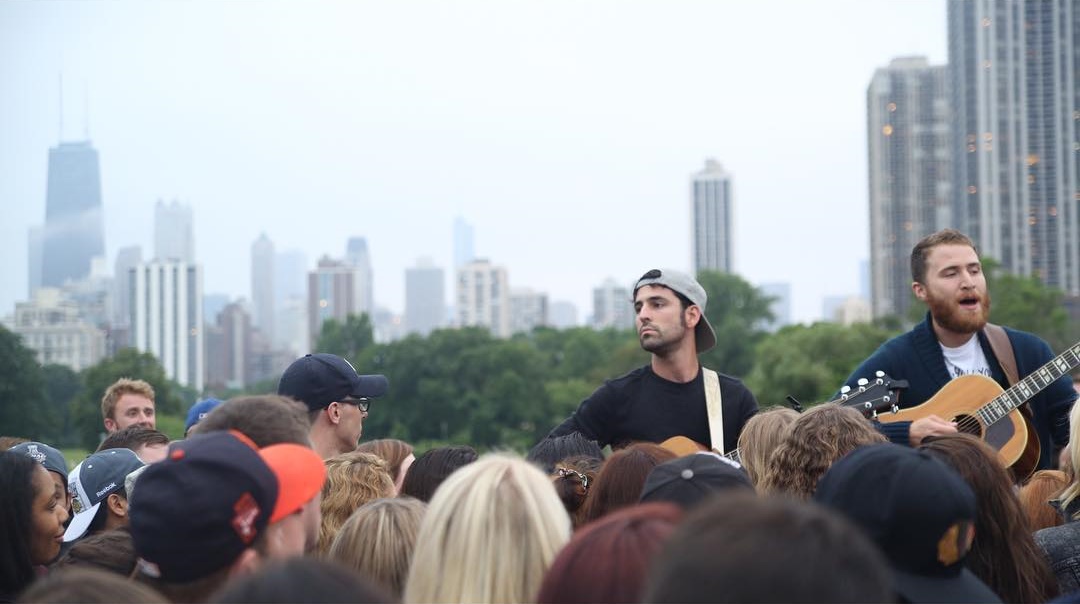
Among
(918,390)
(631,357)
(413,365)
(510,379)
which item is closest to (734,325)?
(631,357)

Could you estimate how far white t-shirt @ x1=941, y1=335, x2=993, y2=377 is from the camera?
6.17 m

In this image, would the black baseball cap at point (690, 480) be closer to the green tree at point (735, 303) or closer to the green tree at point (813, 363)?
the green tree at point (813, 363)

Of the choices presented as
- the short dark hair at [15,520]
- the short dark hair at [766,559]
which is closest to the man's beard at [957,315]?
the short dark hair at [766,559]

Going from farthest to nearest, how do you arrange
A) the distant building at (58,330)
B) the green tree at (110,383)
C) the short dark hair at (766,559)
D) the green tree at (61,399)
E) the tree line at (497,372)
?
the distant building at (58,330) → the green tree at (61,399) → the green tree at (110,383) → the tree line at (497,372) → the short dark hair at (766,559)

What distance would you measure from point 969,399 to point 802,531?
4.19 meters

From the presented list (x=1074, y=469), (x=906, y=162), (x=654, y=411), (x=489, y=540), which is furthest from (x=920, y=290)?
(x=906, y=162)

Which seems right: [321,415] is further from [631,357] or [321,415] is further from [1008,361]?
[631,357]

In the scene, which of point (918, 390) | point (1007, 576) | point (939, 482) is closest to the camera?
point (939, 482)

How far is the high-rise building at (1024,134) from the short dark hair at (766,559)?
112030 millimetres

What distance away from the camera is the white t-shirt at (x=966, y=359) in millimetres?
6168

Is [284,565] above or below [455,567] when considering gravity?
above

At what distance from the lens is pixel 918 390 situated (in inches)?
242

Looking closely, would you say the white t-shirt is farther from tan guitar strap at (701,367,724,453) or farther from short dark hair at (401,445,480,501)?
short dark hair at (401,445,480,501)

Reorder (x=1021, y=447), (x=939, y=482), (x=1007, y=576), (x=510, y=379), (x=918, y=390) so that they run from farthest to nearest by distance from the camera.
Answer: (x=510, y=379) → (x=918, y=390) → (x=1021, y=447) → (x=1007, y=576) → (x=939, y=482)
